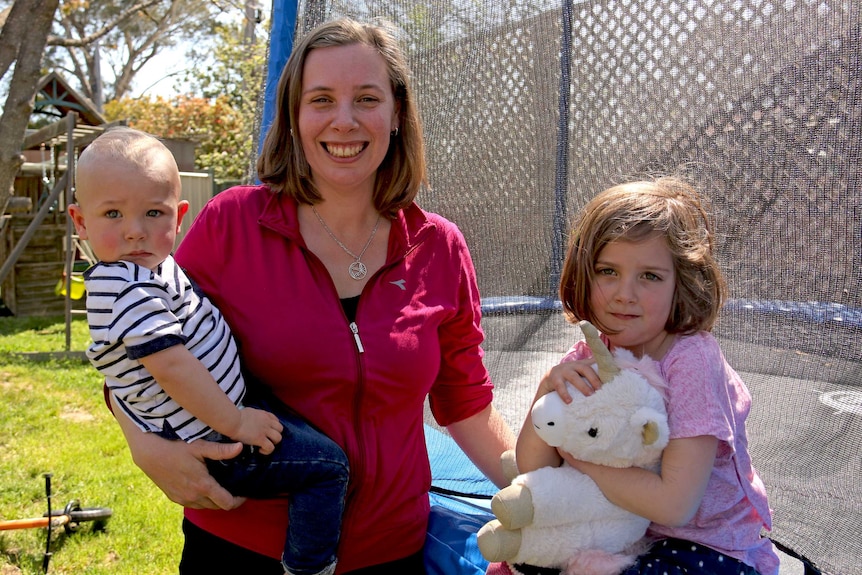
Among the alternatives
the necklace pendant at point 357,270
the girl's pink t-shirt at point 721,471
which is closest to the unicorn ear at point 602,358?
the girl's pink t-shirt at point 721,471

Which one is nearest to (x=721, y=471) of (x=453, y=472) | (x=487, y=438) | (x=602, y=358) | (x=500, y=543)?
(x=602, y=358)

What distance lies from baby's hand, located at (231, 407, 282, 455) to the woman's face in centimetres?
64

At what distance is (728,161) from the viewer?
81.7 inches

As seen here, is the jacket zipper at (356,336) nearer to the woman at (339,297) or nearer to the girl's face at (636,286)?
the woman at (339,297)

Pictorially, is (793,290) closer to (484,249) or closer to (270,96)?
(484,249)

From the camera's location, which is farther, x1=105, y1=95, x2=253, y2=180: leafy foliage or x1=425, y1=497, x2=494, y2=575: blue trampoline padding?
x1=105, y1=95, x2=253, y2=180: leafy foliage

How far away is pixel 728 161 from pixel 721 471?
0.95 meters

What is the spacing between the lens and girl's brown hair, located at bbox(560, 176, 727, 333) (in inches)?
60.4

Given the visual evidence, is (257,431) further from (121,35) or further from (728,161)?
(121,35)

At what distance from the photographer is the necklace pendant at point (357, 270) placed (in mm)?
1981

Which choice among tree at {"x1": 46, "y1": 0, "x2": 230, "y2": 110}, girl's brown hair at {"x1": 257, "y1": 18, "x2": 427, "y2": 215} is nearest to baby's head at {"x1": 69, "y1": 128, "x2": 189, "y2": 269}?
girl's brown hair at {"x1": 257, "y1": 18, "x2": 427, "y2": 215}

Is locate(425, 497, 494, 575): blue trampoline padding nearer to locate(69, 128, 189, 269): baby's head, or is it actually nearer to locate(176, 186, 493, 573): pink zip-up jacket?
locate(176, 186, 493, 573): pink zip-up jacket

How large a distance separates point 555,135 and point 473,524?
132 centimetres

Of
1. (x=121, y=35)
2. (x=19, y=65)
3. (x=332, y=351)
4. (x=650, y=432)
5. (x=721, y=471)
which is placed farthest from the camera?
(x=121, y=35)
